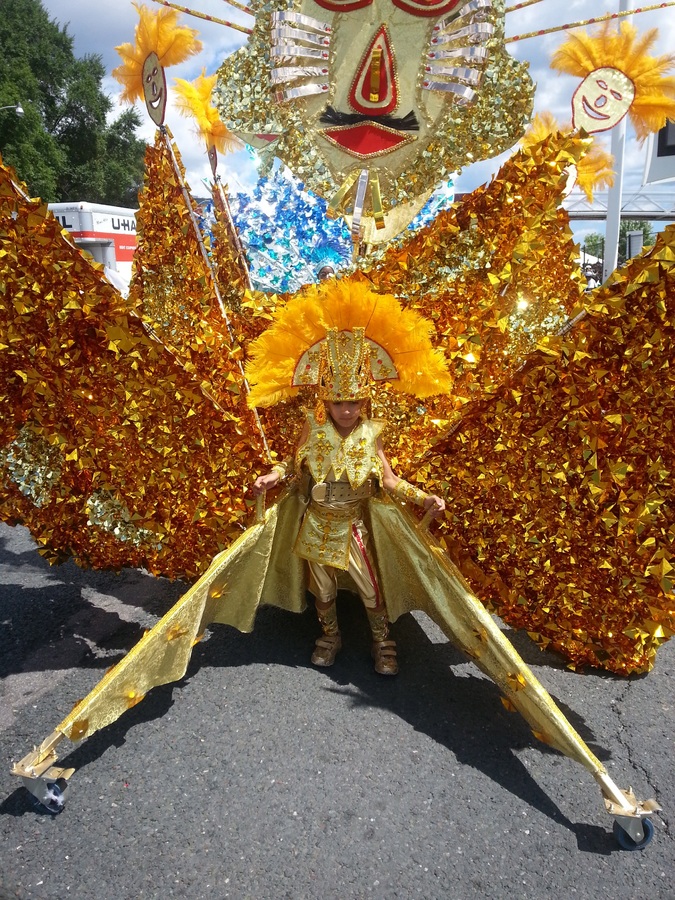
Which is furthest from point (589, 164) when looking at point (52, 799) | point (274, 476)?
point (52, 799)

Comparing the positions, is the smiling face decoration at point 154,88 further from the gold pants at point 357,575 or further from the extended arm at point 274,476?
the gold pants at point 357,575

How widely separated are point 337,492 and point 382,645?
0.80 metres

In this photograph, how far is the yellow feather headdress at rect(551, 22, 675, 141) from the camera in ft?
9.95

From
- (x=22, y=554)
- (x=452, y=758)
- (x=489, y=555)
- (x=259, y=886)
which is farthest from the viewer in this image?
(x=22, y=554)

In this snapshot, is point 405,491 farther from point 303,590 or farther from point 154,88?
point 154,88

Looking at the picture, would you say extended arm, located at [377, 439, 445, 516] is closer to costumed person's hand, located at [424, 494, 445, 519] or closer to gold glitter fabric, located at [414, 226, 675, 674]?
costumed person's hand, located at [424, 494, 445, 519]

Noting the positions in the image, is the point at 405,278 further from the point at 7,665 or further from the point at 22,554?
the point at 22,554

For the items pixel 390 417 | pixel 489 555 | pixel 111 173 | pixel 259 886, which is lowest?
pixel 259 886

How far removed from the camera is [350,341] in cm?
249

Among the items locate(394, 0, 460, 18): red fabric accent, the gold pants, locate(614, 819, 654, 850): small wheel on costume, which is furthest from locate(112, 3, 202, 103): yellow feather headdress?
locate(614, 819, 654, 850): small wheel on costume

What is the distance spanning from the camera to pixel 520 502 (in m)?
2.50

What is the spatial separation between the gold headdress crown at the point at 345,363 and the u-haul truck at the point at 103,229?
35.3 feet

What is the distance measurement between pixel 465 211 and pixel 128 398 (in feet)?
5.86

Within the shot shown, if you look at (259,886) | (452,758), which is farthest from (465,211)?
(259,886)
